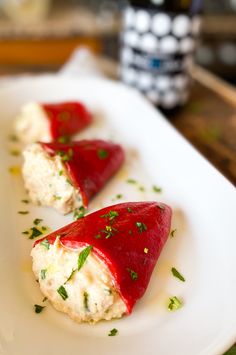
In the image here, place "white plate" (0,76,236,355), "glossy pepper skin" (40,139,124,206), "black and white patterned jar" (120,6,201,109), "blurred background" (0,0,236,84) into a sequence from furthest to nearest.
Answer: "blurred background" (0,0,236,84)
"black and white patterned jar" (120,6,201,109)
"glossy pepper skin" (40,139,124,206)
"white plate" (0,76,236,355)

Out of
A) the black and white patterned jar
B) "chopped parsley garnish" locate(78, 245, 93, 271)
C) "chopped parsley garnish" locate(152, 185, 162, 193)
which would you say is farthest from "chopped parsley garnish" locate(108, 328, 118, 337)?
the black and white patterned jar

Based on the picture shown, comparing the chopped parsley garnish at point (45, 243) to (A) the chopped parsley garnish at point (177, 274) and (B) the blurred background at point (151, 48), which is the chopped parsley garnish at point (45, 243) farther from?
(B) the blurred background at point (151, 48)

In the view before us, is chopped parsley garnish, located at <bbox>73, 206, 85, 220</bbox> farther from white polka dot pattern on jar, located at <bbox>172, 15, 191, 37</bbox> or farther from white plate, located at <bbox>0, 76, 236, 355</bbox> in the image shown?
white polka dot pattern on jar, located at <bbox>172, 15, 191, 37</bbox>

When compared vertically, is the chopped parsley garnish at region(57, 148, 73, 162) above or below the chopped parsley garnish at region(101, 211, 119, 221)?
above

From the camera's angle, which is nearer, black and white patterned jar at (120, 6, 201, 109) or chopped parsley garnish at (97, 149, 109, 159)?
chopped parsley garnish at (97, 149, 109, 159)

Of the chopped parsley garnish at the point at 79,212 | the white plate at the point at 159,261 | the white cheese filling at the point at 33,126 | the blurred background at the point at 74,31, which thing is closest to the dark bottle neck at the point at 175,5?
the white plate at the point at 159,261

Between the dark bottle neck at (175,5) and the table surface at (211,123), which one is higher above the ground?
the dark bottle neck at (175,5)

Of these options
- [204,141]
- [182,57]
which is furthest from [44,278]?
[182,57]
